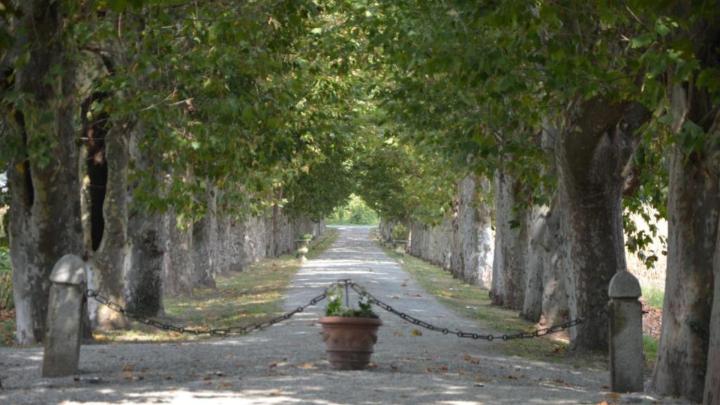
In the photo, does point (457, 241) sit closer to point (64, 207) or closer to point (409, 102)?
point (409, 102)

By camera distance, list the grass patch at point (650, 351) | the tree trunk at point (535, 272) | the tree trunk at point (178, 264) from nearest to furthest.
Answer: the grass patch at point (650, 351), the tree trunk at point (535, 272), the tree trunk at point (178, 264)

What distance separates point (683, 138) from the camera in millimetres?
11859

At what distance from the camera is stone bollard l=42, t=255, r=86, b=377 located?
527 inches

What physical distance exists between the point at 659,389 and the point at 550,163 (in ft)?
27.3

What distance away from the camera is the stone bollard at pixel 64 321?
1338cm

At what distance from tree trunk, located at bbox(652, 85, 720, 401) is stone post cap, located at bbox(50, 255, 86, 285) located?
6.40 meters

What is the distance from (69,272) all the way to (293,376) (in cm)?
269

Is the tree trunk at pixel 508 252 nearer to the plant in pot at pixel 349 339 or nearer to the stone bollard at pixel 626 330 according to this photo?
the plant in pot at pixel 349 339

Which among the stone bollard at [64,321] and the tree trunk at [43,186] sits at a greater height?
the tree trunk at [43,186]

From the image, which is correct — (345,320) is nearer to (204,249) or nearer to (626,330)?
(626,330)

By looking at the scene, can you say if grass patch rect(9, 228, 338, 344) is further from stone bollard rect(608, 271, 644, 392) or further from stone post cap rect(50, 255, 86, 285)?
stone bollard rect(608, 271, 644, 392)

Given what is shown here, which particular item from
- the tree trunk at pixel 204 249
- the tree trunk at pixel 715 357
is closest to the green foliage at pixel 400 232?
the tree trunk at pixel 204 249

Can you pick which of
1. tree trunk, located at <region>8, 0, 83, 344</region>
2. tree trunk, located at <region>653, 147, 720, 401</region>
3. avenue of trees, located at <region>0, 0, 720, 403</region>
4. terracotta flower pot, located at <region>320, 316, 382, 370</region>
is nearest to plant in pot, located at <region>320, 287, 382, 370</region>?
terracotta flower pot, located at <region>320, 316, 382, 370</region>

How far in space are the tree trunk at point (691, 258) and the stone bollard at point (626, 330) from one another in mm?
423
